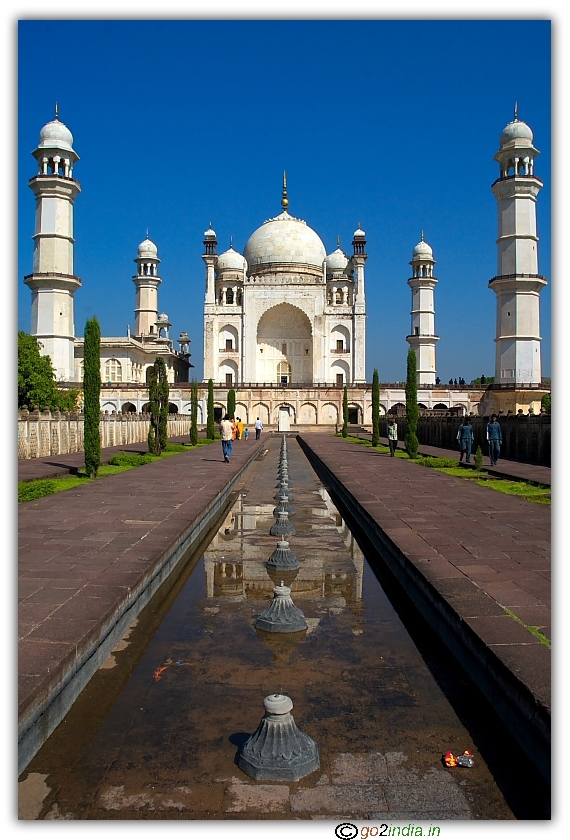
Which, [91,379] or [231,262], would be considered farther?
[231,262]

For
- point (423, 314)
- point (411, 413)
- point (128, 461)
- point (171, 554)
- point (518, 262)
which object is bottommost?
point (171, 554)

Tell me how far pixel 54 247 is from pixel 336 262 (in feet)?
68.6

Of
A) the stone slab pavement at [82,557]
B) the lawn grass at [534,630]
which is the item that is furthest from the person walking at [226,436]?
the lawn grass at [534,630]

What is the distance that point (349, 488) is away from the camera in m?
9.01

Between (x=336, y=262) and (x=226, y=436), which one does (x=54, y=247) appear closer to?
(x=336, y=262)

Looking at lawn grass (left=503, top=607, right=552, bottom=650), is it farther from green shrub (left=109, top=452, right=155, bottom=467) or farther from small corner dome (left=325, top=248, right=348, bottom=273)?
small corner dome (left=325, top=248, right=348, bottom=273)

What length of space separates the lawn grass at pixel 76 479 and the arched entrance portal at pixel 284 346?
2837cm

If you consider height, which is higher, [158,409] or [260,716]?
[158,409]

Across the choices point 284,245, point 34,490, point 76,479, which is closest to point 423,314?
point 284,245

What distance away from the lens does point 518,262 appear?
1340 inches

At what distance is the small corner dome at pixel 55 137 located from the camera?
34697 mm

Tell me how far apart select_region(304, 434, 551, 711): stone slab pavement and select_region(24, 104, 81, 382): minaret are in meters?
28.6
